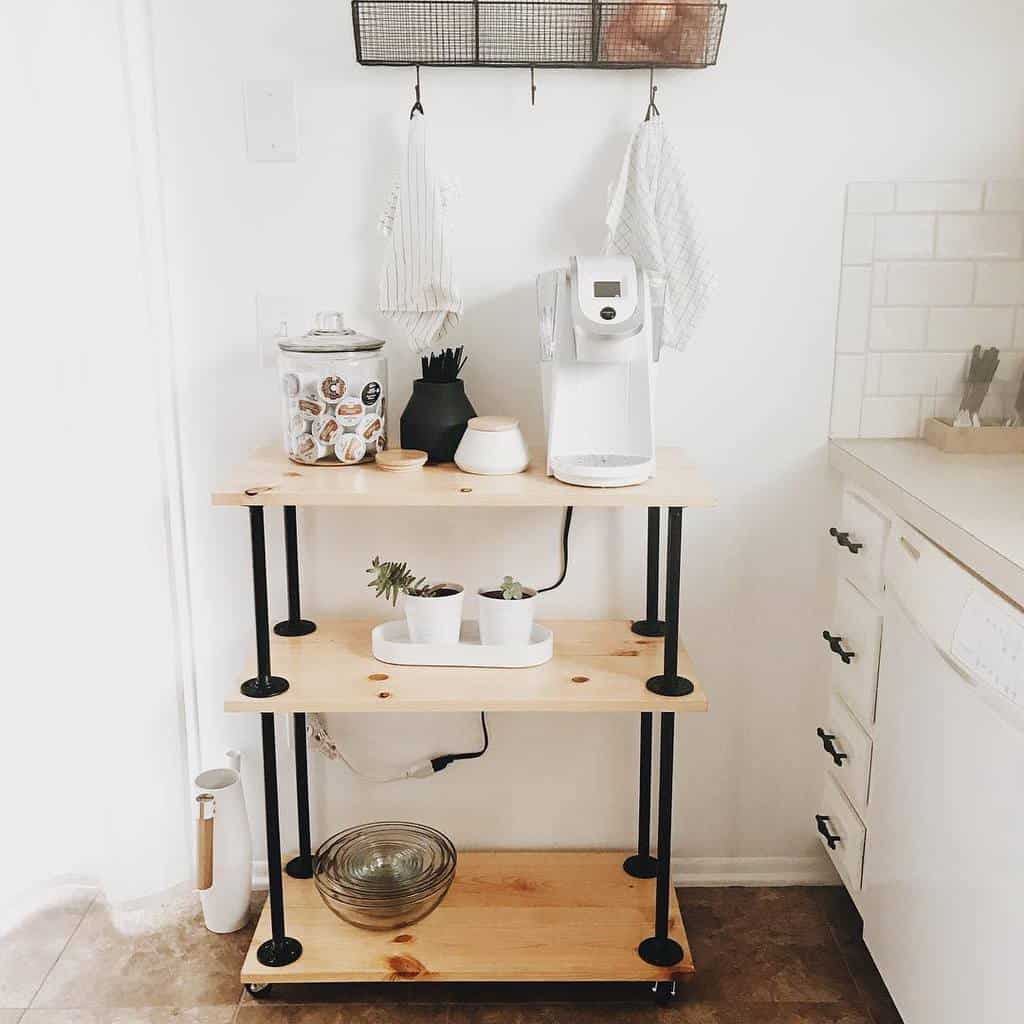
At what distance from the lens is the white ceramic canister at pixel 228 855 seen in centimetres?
197

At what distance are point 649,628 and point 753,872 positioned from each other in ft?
1.96

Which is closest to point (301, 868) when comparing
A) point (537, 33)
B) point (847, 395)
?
point (847, 395)

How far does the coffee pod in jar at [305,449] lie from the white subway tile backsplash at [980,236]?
3.69 feet

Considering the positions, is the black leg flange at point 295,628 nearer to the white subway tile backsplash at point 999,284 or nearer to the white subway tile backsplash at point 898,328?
the white subway tile backsplash at point 898,328

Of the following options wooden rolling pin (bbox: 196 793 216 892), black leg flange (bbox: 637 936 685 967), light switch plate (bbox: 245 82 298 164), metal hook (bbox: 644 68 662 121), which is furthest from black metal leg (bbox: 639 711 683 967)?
light switch plate (bbox: 245 82 298 164)

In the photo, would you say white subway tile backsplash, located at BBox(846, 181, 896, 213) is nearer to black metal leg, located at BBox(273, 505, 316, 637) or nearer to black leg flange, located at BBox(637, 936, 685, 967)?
black metal leg, located at BBox(273, 505, 316, 637)

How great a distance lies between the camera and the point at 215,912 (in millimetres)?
2004

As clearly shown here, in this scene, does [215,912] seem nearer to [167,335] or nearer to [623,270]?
[167,335]

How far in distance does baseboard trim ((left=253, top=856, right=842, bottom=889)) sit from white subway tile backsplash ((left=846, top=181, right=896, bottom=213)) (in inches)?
49.0

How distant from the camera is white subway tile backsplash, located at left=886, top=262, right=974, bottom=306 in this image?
1.92 meters

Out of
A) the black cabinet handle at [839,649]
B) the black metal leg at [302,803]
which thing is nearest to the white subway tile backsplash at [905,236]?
the black cabinet handle at [839,649]

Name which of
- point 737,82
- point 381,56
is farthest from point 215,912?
point 737,82

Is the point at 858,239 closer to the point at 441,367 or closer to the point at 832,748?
the point at 441,367

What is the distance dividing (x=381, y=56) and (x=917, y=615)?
1.21m
